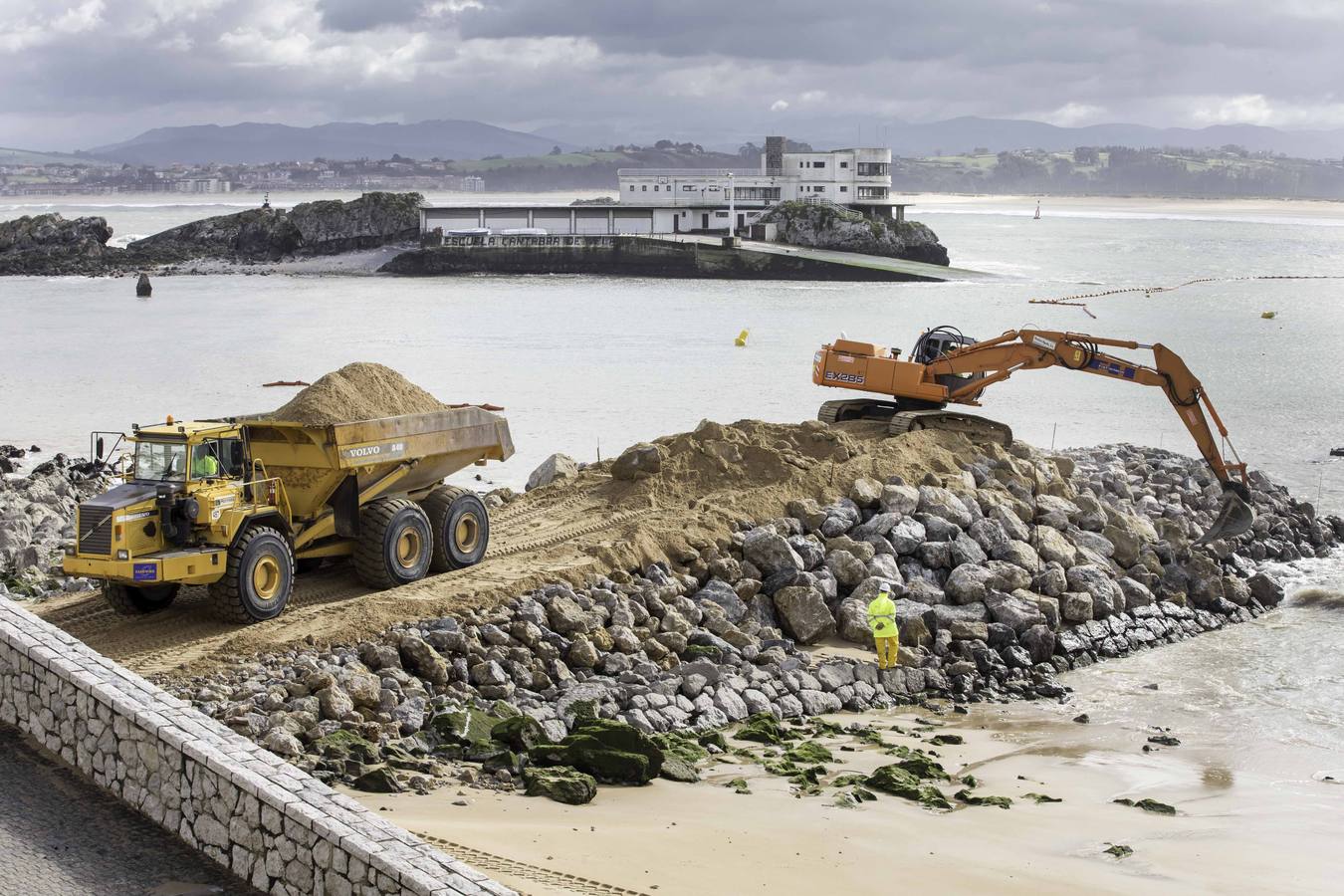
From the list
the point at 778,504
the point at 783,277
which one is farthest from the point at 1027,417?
the point at 783,277

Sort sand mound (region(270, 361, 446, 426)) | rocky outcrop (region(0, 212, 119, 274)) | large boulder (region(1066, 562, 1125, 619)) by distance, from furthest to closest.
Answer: rocky outcrop (region(0, 212, 119, 274))
large boulder (region(1066, 562, 1125, 619))
sand mound (region(270, 361, 446, 426))

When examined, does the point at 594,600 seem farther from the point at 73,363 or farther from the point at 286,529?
the point at 73,363

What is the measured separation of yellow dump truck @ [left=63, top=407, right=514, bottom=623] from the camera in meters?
12.3

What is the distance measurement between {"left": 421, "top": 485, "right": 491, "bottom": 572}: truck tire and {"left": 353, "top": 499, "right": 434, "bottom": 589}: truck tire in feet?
1.00

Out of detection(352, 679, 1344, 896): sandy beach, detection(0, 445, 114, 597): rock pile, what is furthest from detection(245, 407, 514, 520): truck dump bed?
detection(352, 679, 1344, 896): sandy beach

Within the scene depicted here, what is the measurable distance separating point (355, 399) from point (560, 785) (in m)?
6.33

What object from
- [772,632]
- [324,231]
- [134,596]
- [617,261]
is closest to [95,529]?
[134,596]

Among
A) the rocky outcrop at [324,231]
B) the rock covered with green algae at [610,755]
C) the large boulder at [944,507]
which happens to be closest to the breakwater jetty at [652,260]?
the rocky outcrop at [324,231]

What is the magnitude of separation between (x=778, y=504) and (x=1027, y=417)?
60.2 ft

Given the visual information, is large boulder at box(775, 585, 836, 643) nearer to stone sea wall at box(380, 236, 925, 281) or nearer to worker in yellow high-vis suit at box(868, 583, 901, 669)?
worker in yellow high-vis suit at box(868, 583, 901, 669)

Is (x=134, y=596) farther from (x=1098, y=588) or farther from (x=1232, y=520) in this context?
(x=1232, y=520)

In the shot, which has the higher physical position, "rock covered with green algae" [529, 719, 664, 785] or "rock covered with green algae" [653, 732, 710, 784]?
"rock covered with green algae" [529, 719, 664, 785]

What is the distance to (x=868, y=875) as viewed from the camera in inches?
358

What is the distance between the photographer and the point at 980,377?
21891 millimetres
